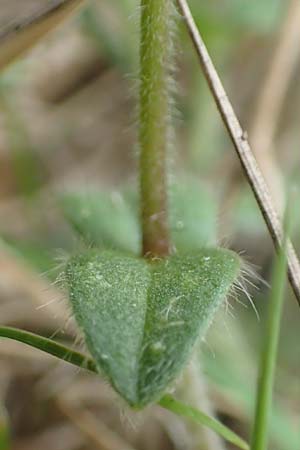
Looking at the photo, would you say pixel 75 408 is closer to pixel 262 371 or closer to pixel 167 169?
pixel 167 169

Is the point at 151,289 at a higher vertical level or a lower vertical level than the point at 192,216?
higher

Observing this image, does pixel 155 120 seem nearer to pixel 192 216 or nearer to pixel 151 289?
pixel 151 289

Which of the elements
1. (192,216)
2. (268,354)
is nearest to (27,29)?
(192,216)

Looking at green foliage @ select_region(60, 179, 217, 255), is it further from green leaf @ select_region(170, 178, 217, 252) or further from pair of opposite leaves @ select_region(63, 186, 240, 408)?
pair of opposite leaves @ select_region(63, 186, 240, 408)

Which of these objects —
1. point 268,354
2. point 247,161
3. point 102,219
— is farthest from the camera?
point 102,219

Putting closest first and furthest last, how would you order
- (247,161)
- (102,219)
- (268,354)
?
1. (268,354)
2. (247,161)
3. (102,219)

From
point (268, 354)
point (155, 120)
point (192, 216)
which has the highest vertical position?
point (155, 120)

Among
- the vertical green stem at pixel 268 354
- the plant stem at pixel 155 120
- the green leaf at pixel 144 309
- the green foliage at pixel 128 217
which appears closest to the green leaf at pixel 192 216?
the green foliage at pixel 128 217

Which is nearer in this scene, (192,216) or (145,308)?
(145,308)

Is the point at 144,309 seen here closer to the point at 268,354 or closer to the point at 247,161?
the point at 268,354

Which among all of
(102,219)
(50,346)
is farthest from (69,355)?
(102,219)
